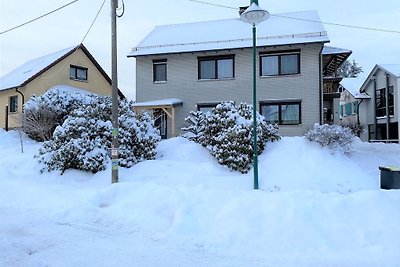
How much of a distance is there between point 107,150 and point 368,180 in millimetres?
7838

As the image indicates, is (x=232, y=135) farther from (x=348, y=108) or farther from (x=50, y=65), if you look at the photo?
(x=348, y=108)

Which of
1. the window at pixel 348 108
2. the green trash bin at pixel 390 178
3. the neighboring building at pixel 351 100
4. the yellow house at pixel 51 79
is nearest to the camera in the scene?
the green trash bin at pixel 390 178

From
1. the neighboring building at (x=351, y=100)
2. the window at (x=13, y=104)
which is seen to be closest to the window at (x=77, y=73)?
the window at (x=13, y=104)

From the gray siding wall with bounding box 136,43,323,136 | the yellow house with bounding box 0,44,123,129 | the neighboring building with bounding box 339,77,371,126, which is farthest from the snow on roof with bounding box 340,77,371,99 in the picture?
the yellow house with bounding box 0,44,123,129

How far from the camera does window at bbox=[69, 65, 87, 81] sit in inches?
1142

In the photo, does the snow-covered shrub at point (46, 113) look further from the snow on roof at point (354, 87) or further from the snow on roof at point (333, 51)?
the snow on roof at point (354, 87)

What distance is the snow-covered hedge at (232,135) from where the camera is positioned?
39.3 ft

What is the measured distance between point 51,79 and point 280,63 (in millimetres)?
16088

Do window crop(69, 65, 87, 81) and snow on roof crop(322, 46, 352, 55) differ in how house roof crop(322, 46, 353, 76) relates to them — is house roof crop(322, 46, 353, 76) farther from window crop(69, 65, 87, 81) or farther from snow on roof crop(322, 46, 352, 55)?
window crop(69, 65, 87, 81)

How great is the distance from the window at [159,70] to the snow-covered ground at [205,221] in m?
13.3

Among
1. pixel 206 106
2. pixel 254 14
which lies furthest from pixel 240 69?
pixel 254 14

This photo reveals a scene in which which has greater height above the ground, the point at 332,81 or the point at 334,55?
the point at 334,55

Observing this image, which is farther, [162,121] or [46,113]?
[162,121]

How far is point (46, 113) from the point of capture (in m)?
18.3
